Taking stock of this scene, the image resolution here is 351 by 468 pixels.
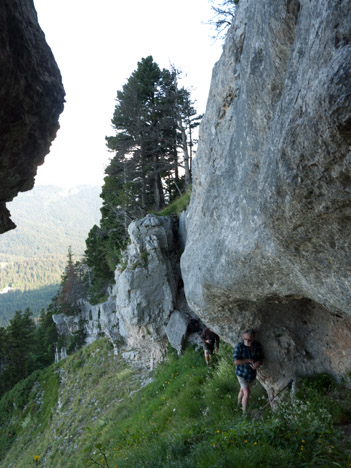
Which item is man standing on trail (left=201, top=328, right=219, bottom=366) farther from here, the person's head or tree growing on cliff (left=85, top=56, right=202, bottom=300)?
tree growing on cliff (left=85, top=56, right=202, bottom=300)

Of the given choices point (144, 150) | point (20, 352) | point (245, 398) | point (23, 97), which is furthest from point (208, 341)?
point (20, 352)

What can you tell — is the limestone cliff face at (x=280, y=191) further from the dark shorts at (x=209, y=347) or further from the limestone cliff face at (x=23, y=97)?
the dark shorts at (x=209, y=347)

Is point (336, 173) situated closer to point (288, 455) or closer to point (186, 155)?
point (288, 455)

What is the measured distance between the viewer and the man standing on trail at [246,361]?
7.34 metres

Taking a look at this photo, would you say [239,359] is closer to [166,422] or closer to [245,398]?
[245,398]

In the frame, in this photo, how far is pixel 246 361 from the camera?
24.1 feet

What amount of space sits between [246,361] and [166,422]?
3697 millimetres

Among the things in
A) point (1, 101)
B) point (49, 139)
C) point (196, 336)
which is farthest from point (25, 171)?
point (196, 336)

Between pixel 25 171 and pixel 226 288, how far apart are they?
466 centimetres

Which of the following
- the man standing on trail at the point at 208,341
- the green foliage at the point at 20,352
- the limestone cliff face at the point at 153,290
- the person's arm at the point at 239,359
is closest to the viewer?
the person's arm at the point at 239,359

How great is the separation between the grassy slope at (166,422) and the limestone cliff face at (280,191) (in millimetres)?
1572

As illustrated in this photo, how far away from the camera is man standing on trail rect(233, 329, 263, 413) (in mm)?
7336

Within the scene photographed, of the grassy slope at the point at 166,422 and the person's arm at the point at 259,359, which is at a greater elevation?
the person's arm at the point at 259,359

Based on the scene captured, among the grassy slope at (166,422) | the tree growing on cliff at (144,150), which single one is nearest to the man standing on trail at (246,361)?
the grassy slope at (166,422)
